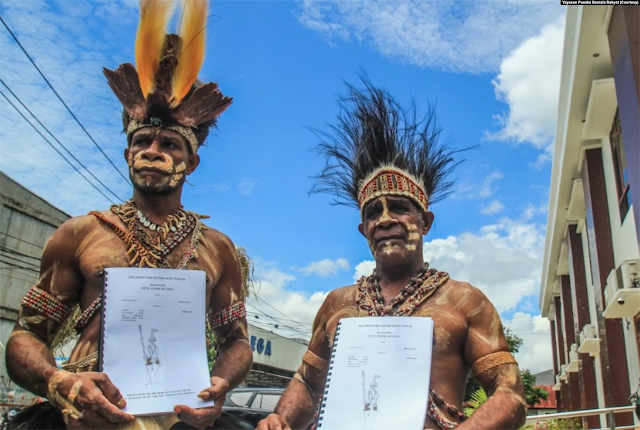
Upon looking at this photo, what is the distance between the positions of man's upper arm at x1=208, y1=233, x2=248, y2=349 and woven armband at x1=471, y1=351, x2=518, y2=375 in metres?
1.06

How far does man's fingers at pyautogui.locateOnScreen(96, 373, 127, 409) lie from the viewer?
206 centimetres

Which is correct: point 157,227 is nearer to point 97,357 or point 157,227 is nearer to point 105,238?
point 105,238

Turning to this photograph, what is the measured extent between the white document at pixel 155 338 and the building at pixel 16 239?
46.4ft

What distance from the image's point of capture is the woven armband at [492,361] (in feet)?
7.61

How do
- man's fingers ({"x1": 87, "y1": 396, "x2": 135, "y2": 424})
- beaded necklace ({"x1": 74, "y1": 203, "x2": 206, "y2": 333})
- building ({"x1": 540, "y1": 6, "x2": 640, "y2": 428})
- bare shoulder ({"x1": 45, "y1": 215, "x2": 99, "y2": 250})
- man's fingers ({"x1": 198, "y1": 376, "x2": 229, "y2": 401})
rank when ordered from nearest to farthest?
man's fingers ({"x1": 87, "y1": 396, "x2": 135, "y2": 424}), man's fingers ({"x1": 198, "y1": 376, "x2": 229, "y2": 401}), beaded necklace ({"x1": 74, "y1": 203, "x2": 206, "y2": 333}), bare shoulder ({"x1": 45, "y1": 215, "x2": 99, "y2": 250}), building ({"x1": 540, "y1": 6, "x2": 640, "y2": 428})

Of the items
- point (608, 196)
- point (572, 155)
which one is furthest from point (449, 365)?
point (572, 155)

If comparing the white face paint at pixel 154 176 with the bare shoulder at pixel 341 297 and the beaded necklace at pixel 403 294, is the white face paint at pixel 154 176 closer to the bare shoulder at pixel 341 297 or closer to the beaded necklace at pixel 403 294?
the bare shoulder at pixel 341 297

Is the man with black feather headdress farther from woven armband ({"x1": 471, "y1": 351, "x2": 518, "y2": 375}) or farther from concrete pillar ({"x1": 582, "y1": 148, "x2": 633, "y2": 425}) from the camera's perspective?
concrete pillar ({"x1": 582, "y1": 148, "x2": 633, "y2": 425})

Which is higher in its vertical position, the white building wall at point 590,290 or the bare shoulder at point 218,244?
the white building wall at point 590,290

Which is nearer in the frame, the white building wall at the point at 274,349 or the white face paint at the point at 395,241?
the white face paint at the point at 395,241

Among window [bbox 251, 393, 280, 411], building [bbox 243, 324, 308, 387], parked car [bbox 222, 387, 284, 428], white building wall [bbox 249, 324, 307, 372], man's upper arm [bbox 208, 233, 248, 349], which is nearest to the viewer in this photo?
man's upper arm [bbox 208, 233, 248, 349]

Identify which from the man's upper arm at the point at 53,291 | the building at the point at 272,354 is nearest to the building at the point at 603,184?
the man's upper arm at the point at 53,291

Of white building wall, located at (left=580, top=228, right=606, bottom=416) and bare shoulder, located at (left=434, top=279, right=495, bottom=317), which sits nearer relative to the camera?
bare shoulder, located at (left=434, top=279, right=495, bottom=317)

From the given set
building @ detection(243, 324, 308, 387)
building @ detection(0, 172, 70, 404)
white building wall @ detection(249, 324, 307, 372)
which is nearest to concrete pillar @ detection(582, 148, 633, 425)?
building @ detection(243, 324, 308, 387)
